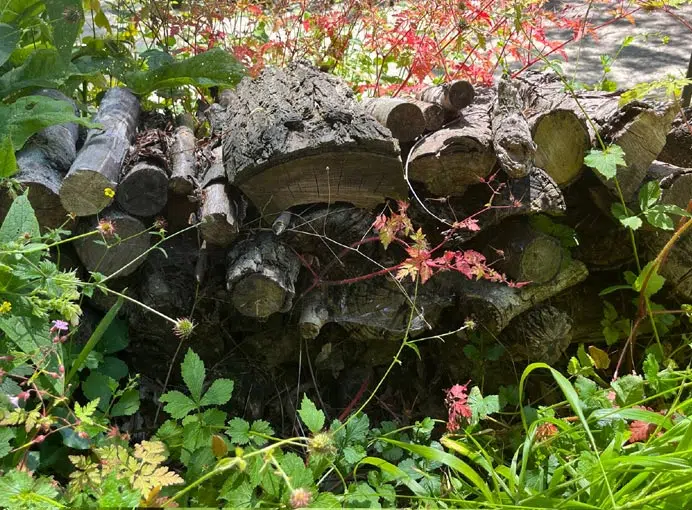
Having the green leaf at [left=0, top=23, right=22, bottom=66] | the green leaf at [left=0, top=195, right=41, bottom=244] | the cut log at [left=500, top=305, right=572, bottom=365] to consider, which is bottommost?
the cut log at [left=500, top=305, right=572, bottom=365]

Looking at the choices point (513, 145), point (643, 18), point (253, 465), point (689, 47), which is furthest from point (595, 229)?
point (643, 18)

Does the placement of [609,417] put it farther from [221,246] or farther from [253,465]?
[221,246]

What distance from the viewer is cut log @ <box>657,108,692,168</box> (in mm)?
2379

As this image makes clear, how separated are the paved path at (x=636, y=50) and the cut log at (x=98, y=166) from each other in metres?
2.83

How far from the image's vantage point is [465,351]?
2.31 m

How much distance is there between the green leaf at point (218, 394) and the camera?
1713 mm

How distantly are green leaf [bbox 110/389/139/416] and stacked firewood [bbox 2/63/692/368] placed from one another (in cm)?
29

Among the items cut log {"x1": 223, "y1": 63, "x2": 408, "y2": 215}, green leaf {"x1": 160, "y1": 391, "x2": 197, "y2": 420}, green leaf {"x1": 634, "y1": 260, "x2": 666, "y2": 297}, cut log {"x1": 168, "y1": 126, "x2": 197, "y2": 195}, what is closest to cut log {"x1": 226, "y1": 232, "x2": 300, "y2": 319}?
cut log {"x1": 223, "y1": 63, "x2": 408, "y2": 215}

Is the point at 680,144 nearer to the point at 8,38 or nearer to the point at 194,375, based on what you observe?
the point at 194,375

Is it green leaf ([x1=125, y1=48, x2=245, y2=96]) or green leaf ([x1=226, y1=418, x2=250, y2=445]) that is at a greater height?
green leaf ([x1=125, y1=48, x2=245, y2=96])

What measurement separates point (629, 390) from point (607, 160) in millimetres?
664

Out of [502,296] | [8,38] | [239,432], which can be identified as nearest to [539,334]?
[502,296]

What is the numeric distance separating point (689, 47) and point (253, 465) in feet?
14.7

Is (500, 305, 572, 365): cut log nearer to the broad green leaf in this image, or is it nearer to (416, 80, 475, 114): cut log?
(416, 80, 475, 114): cut log
